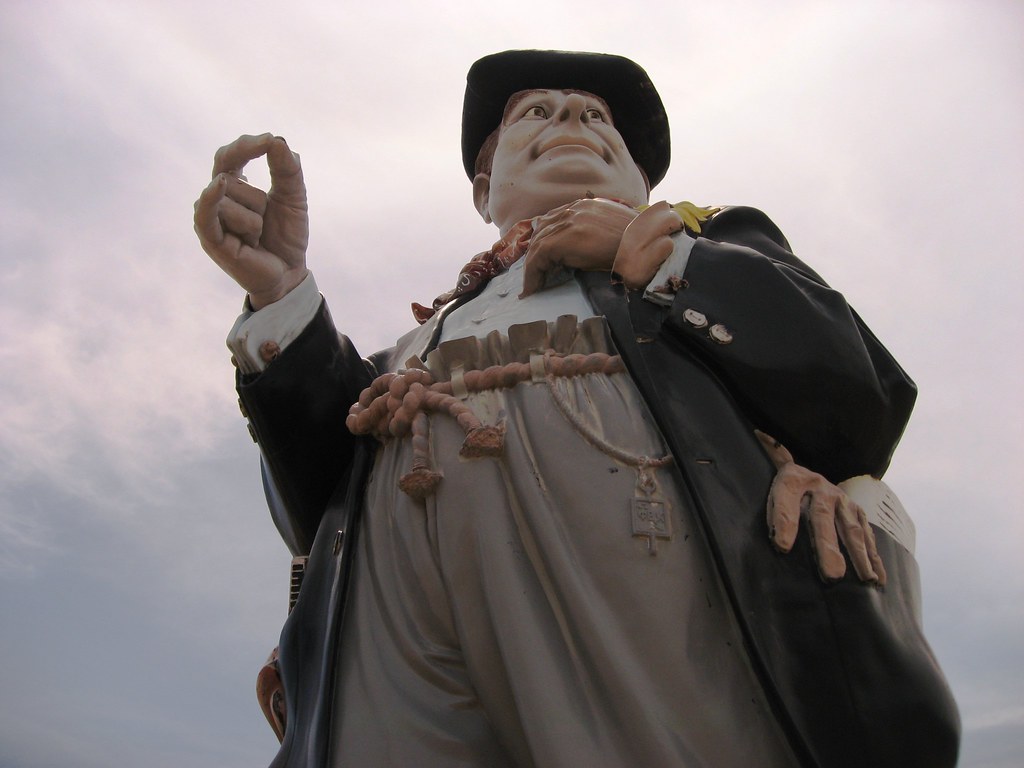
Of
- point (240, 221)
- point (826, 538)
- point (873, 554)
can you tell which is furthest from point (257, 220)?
point (873, 554)

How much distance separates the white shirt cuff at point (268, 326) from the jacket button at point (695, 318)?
1158mm

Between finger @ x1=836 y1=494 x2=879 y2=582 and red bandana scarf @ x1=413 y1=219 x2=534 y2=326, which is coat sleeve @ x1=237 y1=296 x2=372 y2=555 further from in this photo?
finger @ x1=836 y1=494 x2=879 y2=582

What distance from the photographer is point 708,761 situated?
92.0 inches

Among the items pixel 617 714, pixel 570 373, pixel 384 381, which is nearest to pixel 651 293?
pixel 570 373

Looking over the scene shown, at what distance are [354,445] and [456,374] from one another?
1.82 ft

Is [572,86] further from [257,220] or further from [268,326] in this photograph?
[268,326]

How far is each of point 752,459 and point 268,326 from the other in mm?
1489

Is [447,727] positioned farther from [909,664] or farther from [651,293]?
[651,293]

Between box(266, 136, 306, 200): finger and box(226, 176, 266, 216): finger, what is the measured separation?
54mm

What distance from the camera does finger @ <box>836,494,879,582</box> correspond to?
2604mm

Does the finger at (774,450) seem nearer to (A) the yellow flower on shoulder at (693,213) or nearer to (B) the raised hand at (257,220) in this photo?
(A) the yellow flower on shoulder at (693,213)


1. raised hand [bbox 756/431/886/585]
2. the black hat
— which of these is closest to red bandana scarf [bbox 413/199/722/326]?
the black hat

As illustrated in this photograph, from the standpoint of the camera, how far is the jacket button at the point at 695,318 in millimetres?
3020

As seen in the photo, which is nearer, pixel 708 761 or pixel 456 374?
pixel 708 761
